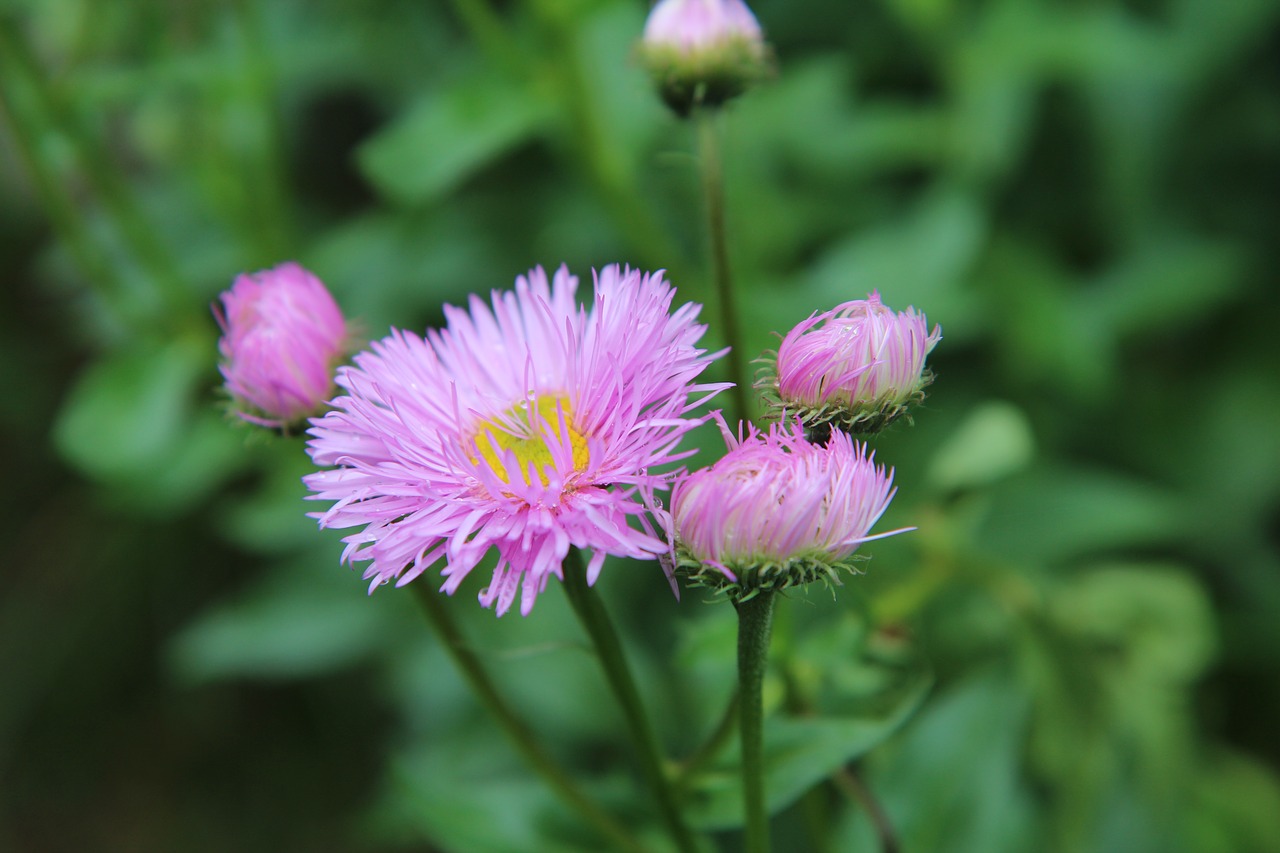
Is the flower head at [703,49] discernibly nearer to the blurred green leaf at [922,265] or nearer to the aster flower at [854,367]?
the aster flower at [854,367]

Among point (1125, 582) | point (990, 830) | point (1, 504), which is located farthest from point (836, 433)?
point (1, 504)

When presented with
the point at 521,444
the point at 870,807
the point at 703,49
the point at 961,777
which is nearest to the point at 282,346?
the point at 521,444

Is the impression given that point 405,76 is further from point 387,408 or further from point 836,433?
point 836,433

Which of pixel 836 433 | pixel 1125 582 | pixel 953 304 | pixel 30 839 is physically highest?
pixel 836 433

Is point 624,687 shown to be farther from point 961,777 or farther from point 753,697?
point 961,777

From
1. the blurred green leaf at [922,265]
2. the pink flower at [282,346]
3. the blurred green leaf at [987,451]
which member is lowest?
the blurred green leaf at [987,451]

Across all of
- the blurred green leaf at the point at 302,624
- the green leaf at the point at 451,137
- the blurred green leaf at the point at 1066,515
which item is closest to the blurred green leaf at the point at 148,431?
the blurred green leaf at the point at 302,624

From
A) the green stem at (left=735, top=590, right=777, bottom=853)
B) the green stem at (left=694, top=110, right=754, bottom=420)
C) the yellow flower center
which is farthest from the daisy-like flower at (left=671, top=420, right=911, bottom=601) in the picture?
the green stem at (left=694, top=110, right=754, bottom=420)

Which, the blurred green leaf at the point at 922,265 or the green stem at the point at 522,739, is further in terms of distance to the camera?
the blurred green leaf at the point at 922,265
